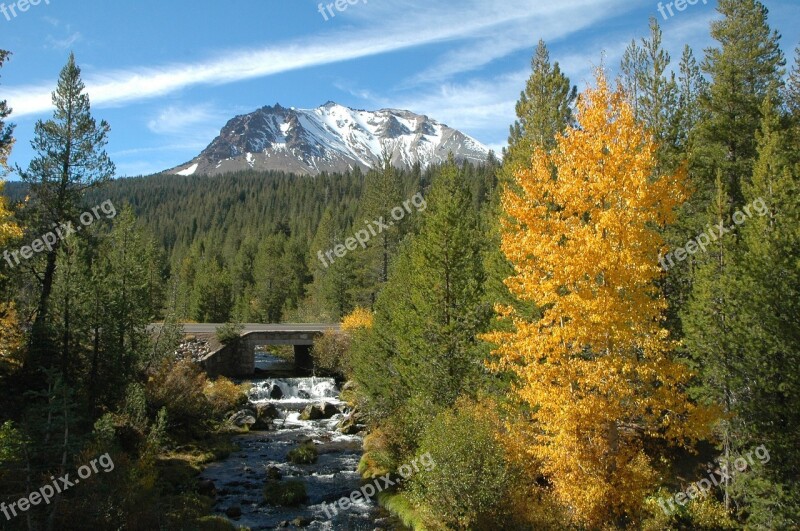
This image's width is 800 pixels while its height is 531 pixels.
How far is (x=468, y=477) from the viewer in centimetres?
1527

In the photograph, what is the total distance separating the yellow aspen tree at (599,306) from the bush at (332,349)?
113 feet

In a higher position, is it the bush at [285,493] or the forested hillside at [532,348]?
the forested hillside at [532,348]

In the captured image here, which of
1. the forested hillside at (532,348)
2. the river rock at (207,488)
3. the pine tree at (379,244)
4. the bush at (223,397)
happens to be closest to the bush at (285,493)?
the forested hillside at (532,348)

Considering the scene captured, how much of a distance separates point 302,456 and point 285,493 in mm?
5270

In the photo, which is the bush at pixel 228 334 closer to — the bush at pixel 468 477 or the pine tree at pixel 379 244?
the pine tree at pixel 379 244

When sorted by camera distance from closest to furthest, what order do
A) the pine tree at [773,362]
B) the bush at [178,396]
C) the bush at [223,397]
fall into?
the pine tree at [773,362], the bush at [178,396], the bush at [223,397]

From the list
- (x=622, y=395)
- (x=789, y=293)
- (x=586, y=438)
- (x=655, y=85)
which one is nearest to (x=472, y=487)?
(x=586, y=438)

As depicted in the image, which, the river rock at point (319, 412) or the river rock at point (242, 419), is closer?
the river rock at point (242, 419)

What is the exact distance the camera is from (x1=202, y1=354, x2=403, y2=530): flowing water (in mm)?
19734

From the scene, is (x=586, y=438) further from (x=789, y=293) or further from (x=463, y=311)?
(x=463, y=311)

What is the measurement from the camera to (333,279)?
58.0 m

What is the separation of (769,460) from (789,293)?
170 inches
